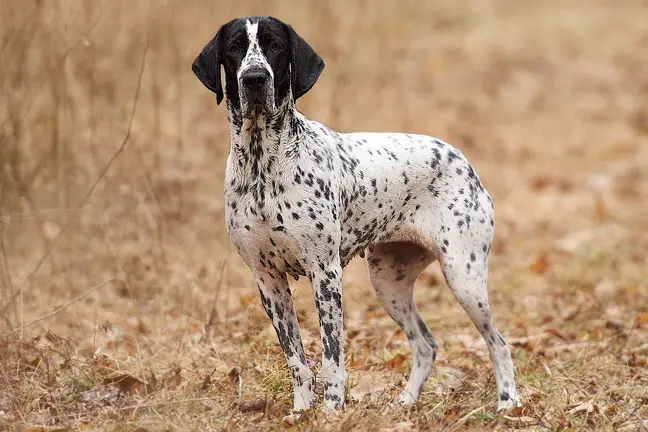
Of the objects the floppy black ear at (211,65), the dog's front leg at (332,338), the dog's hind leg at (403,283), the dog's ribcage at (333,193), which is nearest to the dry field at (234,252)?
the dog's front leg at (332,338)

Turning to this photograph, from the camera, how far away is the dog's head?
15.1ft

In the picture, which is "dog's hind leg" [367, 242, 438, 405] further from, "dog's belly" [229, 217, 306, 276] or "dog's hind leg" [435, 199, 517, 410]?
"dog's belly" [229, 217, 306, 276]

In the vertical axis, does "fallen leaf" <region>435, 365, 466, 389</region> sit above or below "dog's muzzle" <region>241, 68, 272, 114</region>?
below

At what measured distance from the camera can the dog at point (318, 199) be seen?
4.77m

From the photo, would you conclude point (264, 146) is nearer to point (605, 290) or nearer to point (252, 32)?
point (252, 32)

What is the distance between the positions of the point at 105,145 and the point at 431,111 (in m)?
6.47

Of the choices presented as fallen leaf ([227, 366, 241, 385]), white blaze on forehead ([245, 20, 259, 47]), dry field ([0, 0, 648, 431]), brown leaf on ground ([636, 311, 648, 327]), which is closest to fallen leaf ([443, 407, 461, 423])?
dry field ([0, 0, 648, 431])

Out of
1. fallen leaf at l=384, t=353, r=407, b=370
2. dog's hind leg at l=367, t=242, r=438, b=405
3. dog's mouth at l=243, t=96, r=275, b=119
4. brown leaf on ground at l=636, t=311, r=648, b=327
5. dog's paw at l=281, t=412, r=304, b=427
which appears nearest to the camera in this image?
dog's mouth at l=243, t=96, r=275, b=119

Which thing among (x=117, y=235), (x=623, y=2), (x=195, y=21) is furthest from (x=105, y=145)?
(x=623, y=2)

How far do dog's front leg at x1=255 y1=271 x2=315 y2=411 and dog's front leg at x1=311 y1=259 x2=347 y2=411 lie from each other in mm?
132

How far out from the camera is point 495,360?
18.6 ft

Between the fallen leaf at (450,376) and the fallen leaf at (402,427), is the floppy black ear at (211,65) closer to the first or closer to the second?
the fallen leaf at (402,427)

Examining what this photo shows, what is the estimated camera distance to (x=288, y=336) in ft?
16.8

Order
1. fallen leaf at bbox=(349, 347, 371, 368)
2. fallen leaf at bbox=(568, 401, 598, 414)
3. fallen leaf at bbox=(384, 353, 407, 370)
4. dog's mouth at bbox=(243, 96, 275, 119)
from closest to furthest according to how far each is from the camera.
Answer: dog's mouth at bbox=(243, 96, 275, 119) < fallen leaf at bbox=(568, 401, 598, 414) < fallen leaf at bbox=(349, 347, 371, 368) < fallen leaf at bbox=(384, 353, 407, 370)
